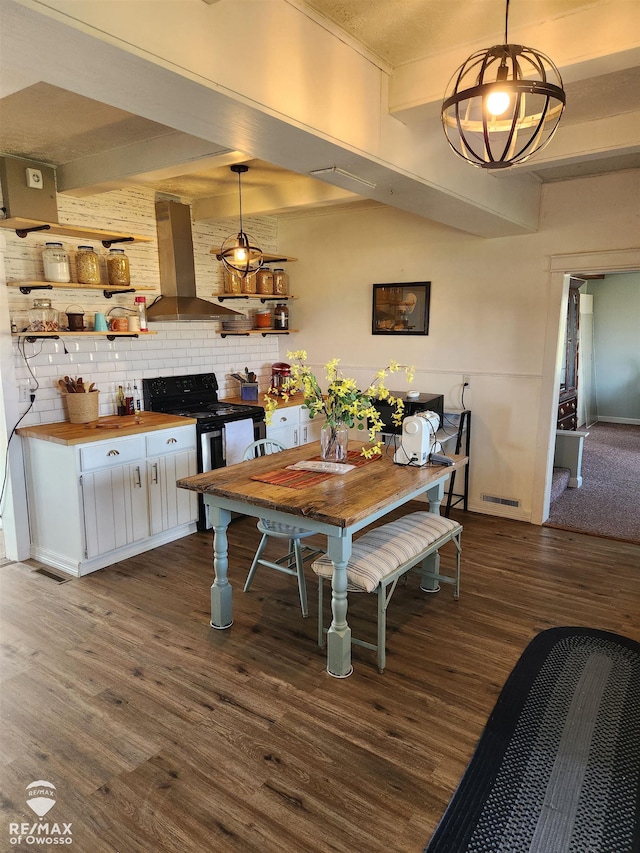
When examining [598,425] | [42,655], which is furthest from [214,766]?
[598,425]

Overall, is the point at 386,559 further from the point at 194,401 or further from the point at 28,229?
the point at 28,229

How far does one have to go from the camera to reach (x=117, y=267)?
4.10 metres

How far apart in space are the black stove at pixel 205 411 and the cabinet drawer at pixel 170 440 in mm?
63

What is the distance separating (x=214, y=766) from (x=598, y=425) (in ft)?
27.4

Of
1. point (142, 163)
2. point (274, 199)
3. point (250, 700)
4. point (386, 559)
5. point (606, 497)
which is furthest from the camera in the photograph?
point (606, 497)

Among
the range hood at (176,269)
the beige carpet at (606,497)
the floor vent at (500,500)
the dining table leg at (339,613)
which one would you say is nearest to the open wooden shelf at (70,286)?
the range hood at (176,269)

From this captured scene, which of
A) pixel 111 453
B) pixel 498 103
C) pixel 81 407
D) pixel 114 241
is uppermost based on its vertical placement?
pixel 114 241

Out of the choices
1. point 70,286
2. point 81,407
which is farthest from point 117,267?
point 81,407

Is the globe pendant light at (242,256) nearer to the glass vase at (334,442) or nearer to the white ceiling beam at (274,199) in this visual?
the white ceiling beam at (274,199)

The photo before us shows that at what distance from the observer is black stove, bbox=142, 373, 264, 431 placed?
4508mm

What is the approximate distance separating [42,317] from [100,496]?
1.26 metres

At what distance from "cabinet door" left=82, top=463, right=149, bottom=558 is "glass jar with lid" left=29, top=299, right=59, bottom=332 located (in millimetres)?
1027

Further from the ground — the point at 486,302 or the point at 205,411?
the point at 486,302

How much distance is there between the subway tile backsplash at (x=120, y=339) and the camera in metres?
3.81
